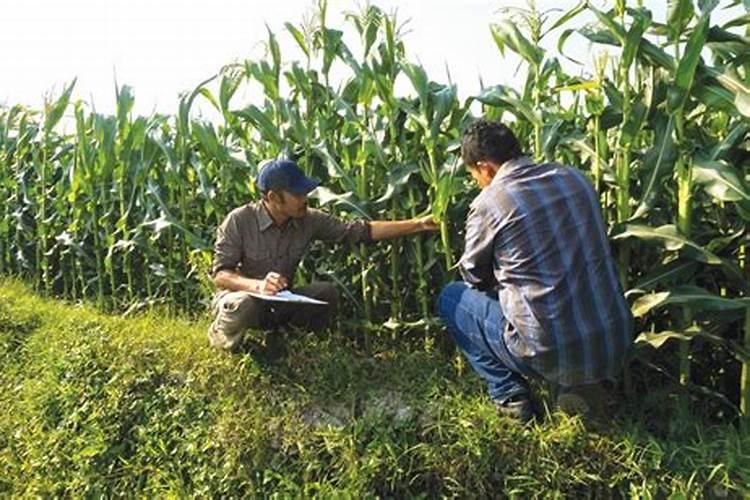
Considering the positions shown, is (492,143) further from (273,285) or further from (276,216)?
(276,216)

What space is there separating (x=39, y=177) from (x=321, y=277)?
350 centimetres

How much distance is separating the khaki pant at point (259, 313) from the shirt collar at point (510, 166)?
1393 millimetres

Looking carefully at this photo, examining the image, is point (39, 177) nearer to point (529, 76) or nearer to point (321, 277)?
point (321, 277)

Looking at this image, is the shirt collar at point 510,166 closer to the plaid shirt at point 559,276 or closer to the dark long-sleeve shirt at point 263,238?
the plaid shirt at point 559,276

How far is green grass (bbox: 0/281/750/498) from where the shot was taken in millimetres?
3408

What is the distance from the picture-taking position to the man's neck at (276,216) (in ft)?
14.5

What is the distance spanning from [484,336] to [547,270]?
20.0 inches

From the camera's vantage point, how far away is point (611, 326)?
10.8 ft

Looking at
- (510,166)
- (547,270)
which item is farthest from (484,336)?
(510,166)

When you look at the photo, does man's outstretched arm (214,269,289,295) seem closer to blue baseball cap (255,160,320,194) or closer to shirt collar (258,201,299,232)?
shirt collar (258,201,299,232)

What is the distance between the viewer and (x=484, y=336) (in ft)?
11.9

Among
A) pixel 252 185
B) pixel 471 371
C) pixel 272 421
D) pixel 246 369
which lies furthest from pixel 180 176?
pixel 471 371

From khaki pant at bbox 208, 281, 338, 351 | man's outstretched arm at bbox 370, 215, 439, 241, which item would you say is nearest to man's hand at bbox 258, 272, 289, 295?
khaki pant at bbox 208, 281, 338, 351

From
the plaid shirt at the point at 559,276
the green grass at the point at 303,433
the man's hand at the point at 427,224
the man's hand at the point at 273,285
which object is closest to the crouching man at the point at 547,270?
the plaid shirt at the point at 559,276
